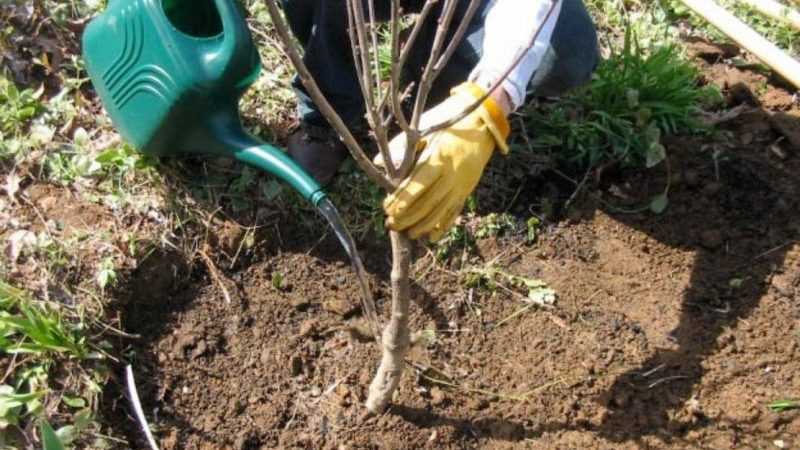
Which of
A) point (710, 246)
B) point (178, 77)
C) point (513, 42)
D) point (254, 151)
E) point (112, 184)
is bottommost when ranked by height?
point (112, 184)

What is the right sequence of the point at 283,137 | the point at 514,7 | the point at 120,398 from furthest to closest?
the point at 283,137 → the point at 120,398 → the point at 514,7

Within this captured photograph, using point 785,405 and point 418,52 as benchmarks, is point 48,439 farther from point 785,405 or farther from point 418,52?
point 785,405

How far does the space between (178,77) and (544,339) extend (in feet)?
3.17

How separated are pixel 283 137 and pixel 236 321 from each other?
0.52 m

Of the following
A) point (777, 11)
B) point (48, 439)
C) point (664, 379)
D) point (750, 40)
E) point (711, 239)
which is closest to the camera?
point (48, 439)

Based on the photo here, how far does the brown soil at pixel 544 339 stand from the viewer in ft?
5.58

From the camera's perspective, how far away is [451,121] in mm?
1244

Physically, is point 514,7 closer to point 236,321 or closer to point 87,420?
point 236,321

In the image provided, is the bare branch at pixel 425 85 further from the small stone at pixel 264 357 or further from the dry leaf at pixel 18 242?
the dry leaf at pixel 18 242

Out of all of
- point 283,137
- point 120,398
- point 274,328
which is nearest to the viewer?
point 120,398

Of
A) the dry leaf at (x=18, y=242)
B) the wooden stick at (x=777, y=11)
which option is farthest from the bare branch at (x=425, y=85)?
the wooden stick at (x=777, y=11)

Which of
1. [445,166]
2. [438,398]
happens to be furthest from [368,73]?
[438,398]

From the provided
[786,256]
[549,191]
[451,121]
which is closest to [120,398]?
[451,121]

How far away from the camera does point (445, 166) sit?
4.61 feet
